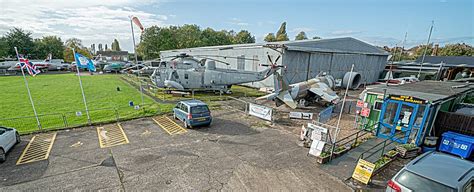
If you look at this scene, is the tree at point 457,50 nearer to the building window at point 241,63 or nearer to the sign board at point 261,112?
the building window at point 241,63

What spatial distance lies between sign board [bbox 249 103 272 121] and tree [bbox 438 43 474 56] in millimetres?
81569

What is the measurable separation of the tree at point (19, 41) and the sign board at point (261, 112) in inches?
2966

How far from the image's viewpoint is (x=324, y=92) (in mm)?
18438

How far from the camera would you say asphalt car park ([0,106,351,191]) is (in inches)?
301

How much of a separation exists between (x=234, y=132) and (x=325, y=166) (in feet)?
19.0

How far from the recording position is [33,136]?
1192 centimetres

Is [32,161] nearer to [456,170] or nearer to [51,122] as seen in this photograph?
[51,122]

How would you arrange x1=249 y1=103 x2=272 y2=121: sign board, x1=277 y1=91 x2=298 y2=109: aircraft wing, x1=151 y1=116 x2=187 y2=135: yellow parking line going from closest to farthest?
x1=151 y1=116 x2=187 y2=135: yellow parking line < x1=249 y1=103 x2=272 y2=121: sign board < x1=277 y1=91 x2=298 y2=109: aircraft wing

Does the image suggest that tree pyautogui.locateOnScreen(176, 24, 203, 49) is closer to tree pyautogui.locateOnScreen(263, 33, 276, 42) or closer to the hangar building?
tree pyautogui.locateOnScreen(263, 33, 276, 42)

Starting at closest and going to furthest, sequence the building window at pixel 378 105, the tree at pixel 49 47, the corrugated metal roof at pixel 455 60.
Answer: the building window at pixel 378 105 → the corrugated metal roof at pixel 455 60 → the tree at pixel 49 47

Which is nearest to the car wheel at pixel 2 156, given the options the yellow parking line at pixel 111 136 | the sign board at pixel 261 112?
the yellow parking line at pixel 111 136

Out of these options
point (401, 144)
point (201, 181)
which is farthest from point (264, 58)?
point (201, 181)

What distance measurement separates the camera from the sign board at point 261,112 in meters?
14.8

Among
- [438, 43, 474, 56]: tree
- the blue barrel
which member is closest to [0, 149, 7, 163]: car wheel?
the blue barrel
